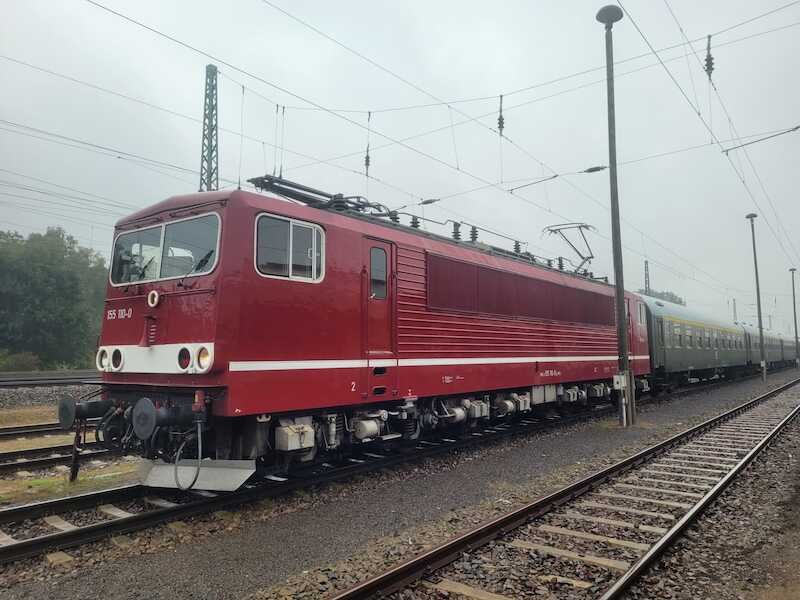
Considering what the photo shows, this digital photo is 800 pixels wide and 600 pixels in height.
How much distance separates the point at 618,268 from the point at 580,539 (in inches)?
409

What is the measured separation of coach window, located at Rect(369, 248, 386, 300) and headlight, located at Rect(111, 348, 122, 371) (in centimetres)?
349

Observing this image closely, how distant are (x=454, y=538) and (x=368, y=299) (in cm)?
379

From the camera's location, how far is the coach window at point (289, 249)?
6.93 m

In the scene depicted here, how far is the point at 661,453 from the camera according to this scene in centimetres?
1031

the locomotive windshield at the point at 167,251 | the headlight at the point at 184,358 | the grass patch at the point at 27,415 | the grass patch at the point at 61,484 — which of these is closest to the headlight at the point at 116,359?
the locomotive windshield at the point at 167,251

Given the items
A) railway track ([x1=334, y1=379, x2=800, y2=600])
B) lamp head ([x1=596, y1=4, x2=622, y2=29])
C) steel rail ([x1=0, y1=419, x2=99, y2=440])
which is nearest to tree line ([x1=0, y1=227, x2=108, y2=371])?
steel rail ([x1=0, y1=419, x2=99, y2=440])

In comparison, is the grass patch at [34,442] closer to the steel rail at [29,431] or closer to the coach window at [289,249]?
the steel rail at [29,431]

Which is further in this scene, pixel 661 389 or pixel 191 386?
pixel 661 389

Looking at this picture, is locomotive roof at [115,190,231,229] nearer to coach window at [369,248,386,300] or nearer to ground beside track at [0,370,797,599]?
coach window at [369,248,386,300]

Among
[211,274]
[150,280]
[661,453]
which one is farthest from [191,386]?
[661,453]

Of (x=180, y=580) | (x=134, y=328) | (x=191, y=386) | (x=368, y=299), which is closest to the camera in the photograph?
(x=180, y=580)

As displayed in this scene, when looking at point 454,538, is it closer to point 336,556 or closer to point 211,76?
point 336,556

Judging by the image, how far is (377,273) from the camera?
8.64 meters

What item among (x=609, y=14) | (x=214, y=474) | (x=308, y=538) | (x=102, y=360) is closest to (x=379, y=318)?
(x=214, y=474)
